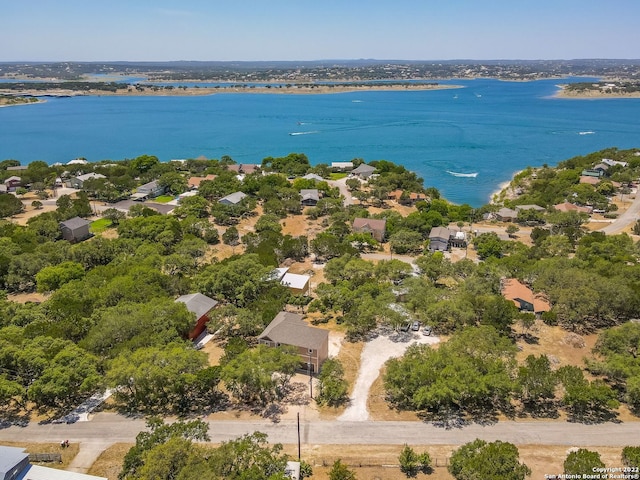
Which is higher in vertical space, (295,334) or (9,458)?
(9,458)

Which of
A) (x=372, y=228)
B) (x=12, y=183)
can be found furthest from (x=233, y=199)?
(x=12, y=183)

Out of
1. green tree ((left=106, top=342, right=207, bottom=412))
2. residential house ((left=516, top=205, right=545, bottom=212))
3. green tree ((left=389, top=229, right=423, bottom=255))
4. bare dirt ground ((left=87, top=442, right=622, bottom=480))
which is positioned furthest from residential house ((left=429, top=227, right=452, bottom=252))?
green tree ((left=106, top=342, right=207, bottom=412))

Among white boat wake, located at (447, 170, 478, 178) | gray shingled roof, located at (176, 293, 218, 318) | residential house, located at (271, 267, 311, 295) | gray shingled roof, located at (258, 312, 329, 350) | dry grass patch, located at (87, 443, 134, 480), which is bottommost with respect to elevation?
white boat wake, located at (447, 170, 478, 178)

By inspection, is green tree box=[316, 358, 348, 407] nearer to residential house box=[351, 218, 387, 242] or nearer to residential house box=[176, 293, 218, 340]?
residential house box=[176, 293, 218, 340]

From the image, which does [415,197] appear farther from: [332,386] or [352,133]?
[352,133]

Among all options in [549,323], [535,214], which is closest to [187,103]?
[535,214]
